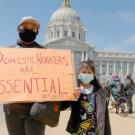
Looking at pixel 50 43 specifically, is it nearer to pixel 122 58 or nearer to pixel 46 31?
pixel 46 31

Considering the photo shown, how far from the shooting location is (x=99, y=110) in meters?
4.66

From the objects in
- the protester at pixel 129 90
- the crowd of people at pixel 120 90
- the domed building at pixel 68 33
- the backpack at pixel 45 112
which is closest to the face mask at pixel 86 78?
the backpack at pixel 45 112

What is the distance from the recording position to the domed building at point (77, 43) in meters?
99.5

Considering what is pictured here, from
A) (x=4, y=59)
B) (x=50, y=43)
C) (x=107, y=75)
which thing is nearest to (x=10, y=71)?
(x=4, y=59)

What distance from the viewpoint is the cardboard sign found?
4250 mm

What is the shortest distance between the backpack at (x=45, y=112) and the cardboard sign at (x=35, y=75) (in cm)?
6

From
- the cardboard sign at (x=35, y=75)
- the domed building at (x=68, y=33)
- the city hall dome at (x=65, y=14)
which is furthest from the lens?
the city hall dome at (x=65, y=14)

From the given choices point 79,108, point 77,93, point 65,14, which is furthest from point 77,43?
point 77,93

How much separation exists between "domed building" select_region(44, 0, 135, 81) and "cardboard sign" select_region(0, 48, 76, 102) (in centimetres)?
9342

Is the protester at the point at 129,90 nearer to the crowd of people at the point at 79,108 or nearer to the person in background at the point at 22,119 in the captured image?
the crowd of people at the point at 79,108

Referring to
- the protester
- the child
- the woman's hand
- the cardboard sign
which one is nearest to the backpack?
the cardboard sign

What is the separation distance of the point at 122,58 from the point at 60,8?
1771 cm

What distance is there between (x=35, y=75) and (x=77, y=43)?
95.3 m

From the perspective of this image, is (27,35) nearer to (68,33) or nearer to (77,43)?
(77,43)
